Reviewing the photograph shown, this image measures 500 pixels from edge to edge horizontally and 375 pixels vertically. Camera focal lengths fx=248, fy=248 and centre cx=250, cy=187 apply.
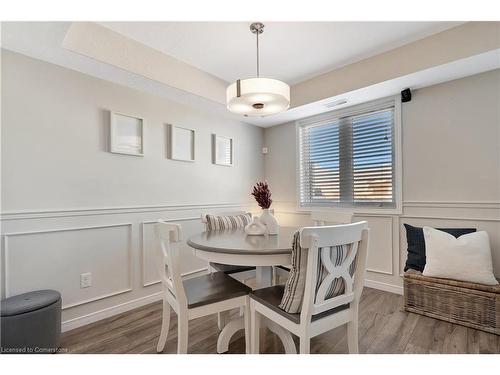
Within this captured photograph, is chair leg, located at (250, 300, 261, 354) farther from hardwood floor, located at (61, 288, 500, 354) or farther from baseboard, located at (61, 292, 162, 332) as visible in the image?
baseboard, located at (61, 292, 162, 332)

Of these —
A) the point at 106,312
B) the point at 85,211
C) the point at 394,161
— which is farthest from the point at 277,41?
the point at 106,312

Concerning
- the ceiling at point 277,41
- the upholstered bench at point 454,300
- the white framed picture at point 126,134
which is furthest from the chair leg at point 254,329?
the ceiling at point 277,41

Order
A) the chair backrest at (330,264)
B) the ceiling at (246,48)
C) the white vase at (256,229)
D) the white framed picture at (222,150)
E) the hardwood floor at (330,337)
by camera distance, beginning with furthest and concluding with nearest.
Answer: the white framed picture at (222,150)
the white vase at (256,229)
the ceiling at (246,48)
the hardwood floor at (330,337)
the chair backrest at (330,264)

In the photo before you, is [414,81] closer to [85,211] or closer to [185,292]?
[185,292]

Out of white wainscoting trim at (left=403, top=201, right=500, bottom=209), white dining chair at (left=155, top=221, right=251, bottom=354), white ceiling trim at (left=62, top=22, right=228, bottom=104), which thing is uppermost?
white ceiling trim at (left=62, top=22, right=228, bottom=104)

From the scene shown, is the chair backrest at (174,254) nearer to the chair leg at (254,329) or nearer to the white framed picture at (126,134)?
the chair leg at (254,329)

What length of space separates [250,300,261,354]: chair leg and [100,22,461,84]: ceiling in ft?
6.56

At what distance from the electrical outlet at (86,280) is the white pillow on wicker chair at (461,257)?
112 inches

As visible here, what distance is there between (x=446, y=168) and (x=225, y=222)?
2173 mm

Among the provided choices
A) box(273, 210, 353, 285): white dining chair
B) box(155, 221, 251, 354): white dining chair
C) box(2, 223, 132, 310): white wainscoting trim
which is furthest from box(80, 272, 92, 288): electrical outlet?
box(273, 210, 353, 285): white dining chair

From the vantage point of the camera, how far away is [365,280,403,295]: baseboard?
8.57 feet

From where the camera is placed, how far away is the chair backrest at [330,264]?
115 cm

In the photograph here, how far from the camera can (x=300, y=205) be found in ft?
11.6
